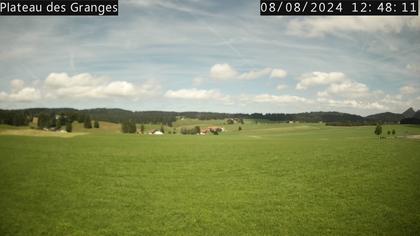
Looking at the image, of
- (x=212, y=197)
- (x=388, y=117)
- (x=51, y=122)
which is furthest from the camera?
(x=388, y=117)

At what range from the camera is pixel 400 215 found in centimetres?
1603

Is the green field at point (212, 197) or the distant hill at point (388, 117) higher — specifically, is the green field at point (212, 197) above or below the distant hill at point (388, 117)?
below

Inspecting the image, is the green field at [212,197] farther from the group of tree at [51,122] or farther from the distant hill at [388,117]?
the distant hill at [388,117]

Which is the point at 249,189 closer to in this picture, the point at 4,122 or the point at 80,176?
the point at 80,176

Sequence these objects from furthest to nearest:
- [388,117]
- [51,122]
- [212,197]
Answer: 1. [388,117]
2. [51,122]
3. [212,197]

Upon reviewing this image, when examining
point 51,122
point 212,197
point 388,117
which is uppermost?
point 388,117

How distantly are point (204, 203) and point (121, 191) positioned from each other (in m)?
6.04

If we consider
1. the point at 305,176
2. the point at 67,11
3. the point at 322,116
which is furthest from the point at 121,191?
the point at 322,116

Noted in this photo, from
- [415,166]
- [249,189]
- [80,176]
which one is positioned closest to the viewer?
[249,189]
